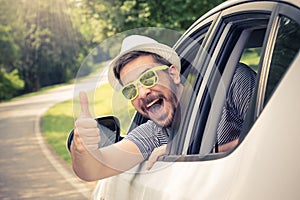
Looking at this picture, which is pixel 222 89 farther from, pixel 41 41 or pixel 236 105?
pixel 41 41

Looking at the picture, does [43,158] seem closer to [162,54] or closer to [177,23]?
[177,23]

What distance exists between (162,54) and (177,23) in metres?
17.6

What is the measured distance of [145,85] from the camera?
2979mm

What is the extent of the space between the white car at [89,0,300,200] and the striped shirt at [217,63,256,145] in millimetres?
35

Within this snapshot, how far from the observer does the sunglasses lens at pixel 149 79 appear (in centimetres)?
297

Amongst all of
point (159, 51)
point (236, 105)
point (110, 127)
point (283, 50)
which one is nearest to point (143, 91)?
point (159, 51)

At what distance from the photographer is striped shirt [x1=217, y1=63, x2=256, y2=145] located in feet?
10.2

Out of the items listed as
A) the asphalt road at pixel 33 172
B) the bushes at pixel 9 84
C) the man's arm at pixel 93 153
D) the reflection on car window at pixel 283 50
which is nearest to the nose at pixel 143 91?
the man's arm at pixel 93 153

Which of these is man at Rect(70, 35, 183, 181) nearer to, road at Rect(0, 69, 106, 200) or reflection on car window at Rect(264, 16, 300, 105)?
reflection on car window at Rect(264, 16, 300, 105)

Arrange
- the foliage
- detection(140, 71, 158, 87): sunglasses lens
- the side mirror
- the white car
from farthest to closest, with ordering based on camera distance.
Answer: the foliage
the side mirror
detection(140, 71, 158, 87): sunglasses lens
the white car

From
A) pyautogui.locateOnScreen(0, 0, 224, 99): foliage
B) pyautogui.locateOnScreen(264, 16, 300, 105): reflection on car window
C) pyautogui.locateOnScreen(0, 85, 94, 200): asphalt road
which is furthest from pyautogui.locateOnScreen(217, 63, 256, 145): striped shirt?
pyautogui.locateOnScreen(0, 0, 224, 99): foliage

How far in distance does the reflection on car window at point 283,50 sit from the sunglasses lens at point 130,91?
872 mm

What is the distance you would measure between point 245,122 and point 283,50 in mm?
235

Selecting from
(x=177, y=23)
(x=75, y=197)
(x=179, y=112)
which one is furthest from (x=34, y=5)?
(x=179, y=112)
